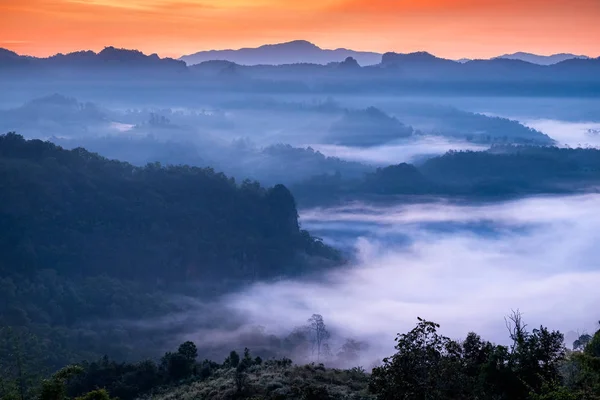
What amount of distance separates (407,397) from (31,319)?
10313 centimetres

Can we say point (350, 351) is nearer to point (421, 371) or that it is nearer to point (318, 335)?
point (318, 335)

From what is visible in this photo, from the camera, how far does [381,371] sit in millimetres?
28062

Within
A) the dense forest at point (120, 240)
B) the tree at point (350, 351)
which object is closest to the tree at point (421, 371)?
the tree at point (350, 351)

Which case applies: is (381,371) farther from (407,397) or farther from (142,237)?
(142,237)

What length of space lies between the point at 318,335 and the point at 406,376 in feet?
305

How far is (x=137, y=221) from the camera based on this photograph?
521 feet

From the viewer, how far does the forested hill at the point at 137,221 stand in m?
144

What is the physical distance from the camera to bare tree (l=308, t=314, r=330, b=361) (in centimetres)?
11394

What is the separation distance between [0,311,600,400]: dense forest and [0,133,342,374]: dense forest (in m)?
49.8

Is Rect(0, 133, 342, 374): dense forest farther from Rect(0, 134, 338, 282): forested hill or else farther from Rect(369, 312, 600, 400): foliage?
Rect(369, 312, 600, 400): foliage

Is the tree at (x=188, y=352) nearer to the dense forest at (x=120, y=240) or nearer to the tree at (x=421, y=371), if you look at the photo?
the tree at (x=421, y=371)

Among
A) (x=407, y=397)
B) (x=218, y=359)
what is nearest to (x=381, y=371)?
(x=407, y=397)

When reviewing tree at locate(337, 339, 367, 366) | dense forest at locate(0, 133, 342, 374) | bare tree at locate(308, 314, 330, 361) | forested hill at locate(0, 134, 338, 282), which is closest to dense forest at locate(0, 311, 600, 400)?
tree at locate(337, 339, 367, 366)

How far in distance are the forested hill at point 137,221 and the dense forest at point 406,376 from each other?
79727 mm
